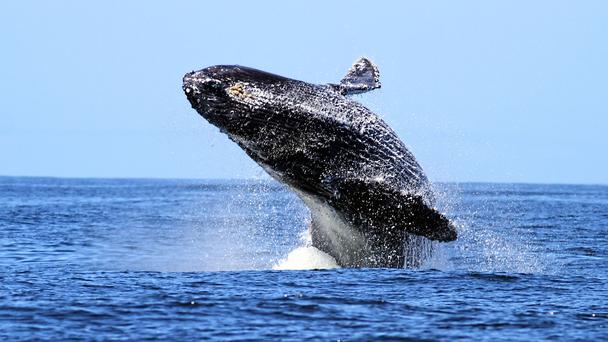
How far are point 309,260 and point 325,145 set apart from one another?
2.67 meters

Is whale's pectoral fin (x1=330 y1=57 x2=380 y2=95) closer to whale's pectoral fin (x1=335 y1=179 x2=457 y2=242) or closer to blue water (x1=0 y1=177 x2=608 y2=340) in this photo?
whale's pectoral fin (x1=335 y1=179 x2=457 y2=242)

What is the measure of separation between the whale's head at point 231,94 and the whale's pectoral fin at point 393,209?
1250 millimetres

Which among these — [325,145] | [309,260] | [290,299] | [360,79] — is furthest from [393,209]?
[309,260]

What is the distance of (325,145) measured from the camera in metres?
11.6

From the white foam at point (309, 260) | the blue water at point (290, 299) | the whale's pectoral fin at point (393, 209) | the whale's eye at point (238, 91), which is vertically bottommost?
the blue water at point (290, 299)

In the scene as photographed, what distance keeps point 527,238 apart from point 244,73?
12957 millimetres

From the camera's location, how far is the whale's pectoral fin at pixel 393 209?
11719 millimetres

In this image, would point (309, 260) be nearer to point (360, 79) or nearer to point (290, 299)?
point (360, 79)

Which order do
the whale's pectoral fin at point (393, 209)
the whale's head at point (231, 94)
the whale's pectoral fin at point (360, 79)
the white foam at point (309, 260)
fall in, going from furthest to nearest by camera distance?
the white foam at point (309, 260) < the whale's pectoral fin at point (360, 79) < the whale's pectoral fin at point (393, 209) < the whale's head at point (231, 94)

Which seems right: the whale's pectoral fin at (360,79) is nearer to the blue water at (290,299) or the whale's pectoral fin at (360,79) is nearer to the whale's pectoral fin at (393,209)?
the whale's pectoral fin at (393,209)

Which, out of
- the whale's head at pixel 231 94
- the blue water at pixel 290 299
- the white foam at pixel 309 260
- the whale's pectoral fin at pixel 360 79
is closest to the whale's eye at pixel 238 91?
the whale's head at pixel 231 94

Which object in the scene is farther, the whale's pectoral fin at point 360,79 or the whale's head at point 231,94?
the whale's pectoral fin at point 360,79

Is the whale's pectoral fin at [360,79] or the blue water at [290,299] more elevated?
the whale's pectoral fin at [360,79]

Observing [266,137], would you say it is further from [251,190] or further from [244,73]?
[251,190]
